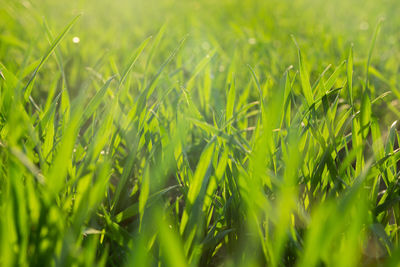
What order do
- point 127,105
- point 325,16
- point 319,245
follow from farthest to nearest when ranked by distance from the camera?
1. point 325,16
2. point 127,105
3. point 319,245

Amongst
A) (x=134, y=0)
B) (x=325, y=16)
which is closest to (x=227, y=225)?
(x=325, y=16)

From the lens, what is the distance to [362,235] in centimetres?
48

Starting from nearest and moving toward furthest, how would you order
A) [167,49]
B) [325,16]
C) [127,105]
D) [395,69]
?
1. [127,105]
2. [395,69]
3. [167,49]
4. [325,16]

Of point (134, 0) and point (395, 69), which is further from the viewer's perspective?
point (134, 0)

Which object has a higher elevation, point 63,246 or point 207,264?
point 63,246

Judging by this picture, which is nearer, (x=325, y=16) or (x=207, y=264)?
(x=207, y=264)

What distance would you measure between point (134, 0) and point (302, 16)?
195cm

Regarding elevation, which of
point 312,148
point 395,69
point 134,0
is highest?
point 134,0

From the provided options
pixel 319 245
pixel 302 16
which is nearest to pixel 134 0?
pixel 302 16

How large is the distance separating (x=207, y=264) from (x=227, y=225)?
0.20ft

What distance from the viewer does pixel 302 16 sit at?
98.1 inches

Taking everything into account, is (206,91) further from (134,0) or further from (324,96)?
(134,0)

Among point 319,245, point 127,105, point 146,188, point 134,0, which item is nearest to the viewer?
point 319,245

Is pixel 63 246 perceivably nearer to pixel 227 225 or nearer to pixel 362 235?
pixel 227 225
